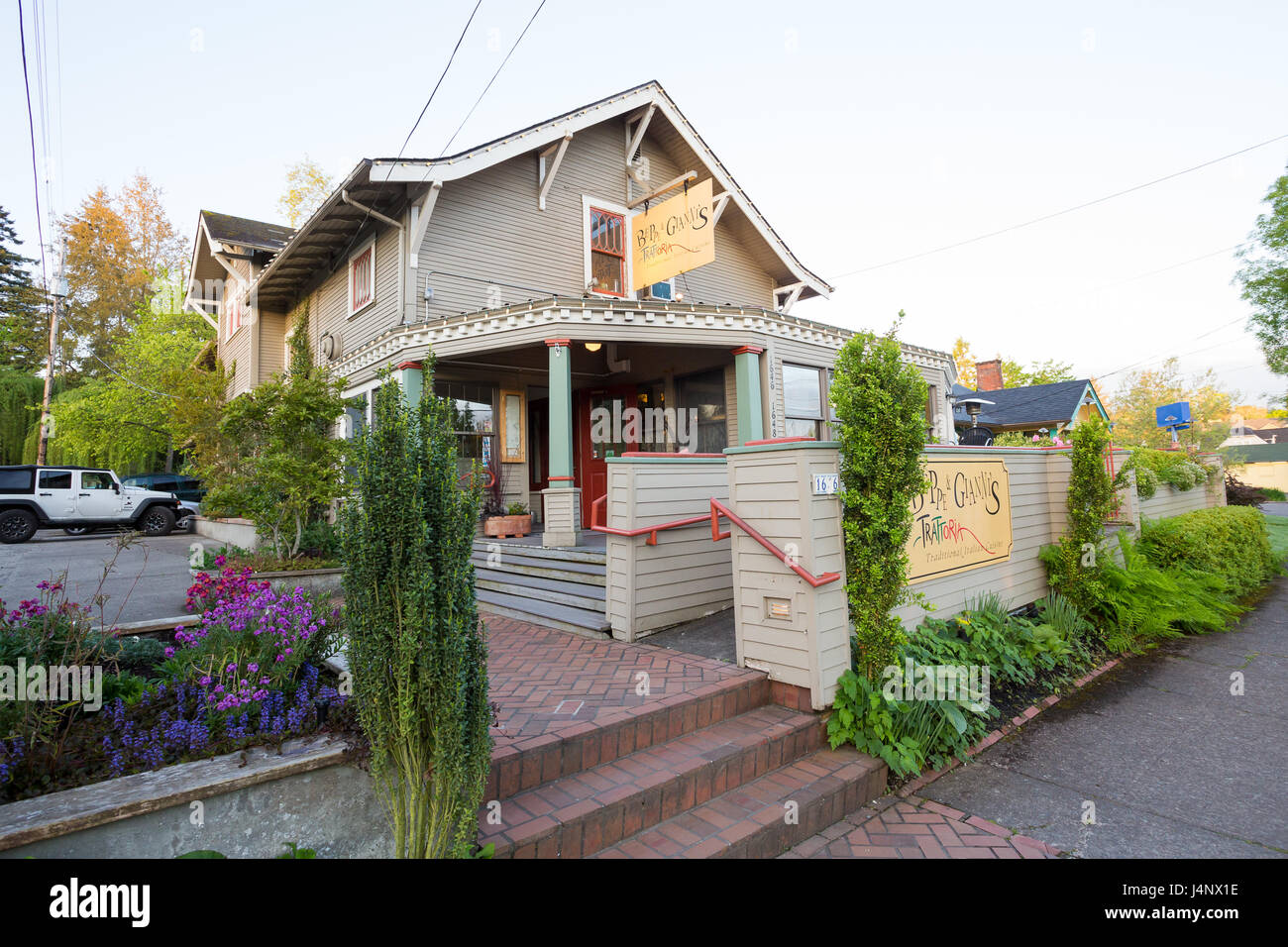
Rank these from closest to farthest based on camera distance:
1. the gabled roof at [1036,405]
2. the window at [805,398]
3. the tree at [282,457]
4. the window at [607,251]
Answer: the tree at [282,457] < the window at [805,398] < the window at [607,251] < the gabled roof at [1036,405]

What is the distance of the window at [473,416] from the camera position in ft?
33.3

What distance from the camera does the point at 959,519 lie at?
5422 mm

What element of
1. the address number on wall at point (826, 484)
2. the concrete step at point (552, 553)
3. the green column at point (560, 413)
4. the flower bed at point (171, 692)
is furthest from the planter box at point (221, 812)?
the green column at point (560, 413)

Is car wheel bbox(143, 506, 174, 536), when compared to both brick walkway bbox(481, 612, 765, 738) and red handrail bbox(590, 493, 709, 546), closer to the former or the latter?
brick walkway bbox(481, 612, 765, 738)

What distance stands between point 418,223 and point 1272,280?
93.6 ft

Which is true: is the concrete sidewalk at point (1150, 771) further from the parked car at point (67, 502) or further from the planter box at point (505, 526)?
the parked car at point (67, 502)

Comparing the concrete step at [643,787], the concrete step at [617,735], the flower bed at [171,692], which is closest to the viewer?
the flower bed at [171,692]

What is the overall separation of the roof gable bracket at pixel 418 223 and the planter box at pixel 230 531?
4816 millimetres

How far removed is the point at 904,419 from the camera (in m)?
3.92

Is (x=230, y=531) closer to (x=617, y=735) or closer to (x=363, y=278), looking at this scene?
(x=363, y=278)

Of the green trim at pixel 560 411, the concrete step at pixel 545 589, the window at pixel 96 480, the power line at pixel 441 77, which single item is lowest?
the concrete step at pixel 545 589

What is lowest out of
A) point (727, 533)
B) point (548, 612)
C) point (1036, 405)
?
point (548, 612)

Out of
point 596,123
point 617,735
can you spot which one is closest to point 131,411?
point 596,123
